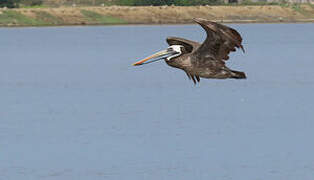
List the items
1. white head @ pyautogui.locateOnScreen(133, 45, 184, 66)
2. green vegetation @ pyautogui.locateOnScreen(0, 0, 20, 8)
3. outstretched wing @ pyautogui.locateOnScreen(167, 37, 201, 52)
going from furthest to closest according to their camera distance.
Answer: green vegetation @ pyautogui.locateOnScreen(0, 0, 20, 8)
outstretched wing @ pyautogui.locateOnScreen(167, 37, 201, 52)
white head @ pyautogui.locateOnScreen(133, 45, 184, 66)

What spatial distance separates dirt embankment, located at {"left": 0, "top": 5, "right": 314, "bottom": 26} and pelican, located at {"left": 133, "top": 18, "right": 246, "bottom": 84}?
112m

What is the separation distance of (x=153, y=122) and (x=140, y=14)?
308 feet

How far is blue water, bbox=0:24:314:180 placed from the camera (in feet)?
135

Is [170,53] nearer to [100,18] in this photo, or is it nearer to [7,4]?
[100,18]

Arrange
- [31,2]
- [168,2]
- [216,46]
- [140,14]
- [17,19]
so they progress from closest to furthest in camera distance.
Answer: [216,46]
[17,19]
[140,14]
[168,2]
[31,2]

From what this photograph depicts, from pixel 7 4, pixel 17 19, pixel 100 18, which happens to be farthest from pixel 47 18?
pixel 7 4

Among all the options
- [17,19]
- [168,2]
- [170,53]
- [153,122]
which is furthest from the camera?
[168,2]

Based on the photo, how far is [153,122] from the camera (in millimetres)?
53594

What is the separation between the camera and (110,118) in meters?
55.6

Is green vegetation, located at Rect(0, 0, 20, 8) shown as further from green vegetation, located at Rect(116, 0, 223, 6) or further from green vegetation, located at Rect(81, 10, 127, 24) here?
green vegetation, located at Rect(116, 0, 223, 6)

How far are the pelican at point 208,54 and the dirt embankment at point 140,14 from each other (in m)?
112

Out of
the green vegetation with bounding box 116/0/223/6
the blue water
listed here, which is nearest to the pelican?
the blue water

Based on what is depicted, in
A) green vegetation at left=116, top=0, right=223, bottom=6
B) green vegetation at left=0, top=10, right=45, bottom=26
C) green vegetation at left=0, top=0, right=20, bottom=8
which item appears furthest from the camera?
green vegetation at left=0, top=0, right=20, bottom=8

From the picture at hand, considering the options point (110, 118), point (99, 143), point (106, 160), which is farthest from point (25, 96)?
point (106, 160)
